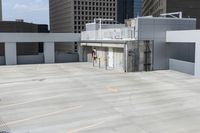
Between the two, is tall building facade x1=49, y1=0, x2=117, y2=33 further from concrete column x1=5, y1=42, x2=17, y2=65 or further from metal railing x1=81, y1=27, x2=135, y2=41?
concrete column x1=5, y1=42, x2=17, y2=65

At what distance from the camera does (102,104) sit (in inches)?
741

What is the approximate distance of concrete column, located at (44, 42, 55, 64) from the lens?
4703 centimetres

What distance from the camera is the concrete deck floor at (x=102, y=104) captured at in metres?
14.5

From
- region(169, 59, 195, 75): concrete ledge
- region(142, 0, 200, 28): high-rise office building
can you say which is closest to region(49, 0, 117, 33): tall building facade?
region(142, 0, 200, 28): high-rise office building

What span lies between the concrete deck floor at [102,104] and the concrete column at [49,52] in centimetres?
1755

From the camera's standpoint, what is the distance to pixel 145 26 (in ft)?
111

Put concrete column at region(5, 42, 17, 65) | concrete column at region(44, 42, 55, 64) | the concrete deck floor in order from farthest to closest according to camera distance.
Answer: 1. concrete column at region(44, 42, 55, 64)
2. concrete column at region(5, 42, 17, 65)
3. the concrete deck floor

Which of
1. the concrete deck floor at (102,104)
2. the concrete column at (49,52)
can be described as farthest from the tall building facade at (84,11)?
the concrete deck floor at (102,104)

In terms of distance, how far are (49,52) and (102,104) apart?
2982 cm


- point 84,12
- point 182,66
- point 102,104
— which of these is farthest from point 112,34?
point 84,12

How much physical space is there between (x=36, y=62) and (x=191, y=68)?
2496cm

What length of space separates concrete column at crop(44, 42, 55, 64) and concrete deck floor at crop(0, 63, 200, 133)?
1755 cm

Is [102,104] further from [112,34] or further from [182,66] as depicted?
[112,34]

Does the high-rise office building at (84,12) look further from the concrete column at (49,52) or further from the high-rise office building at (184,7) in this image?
the concrete column at (49,52)
